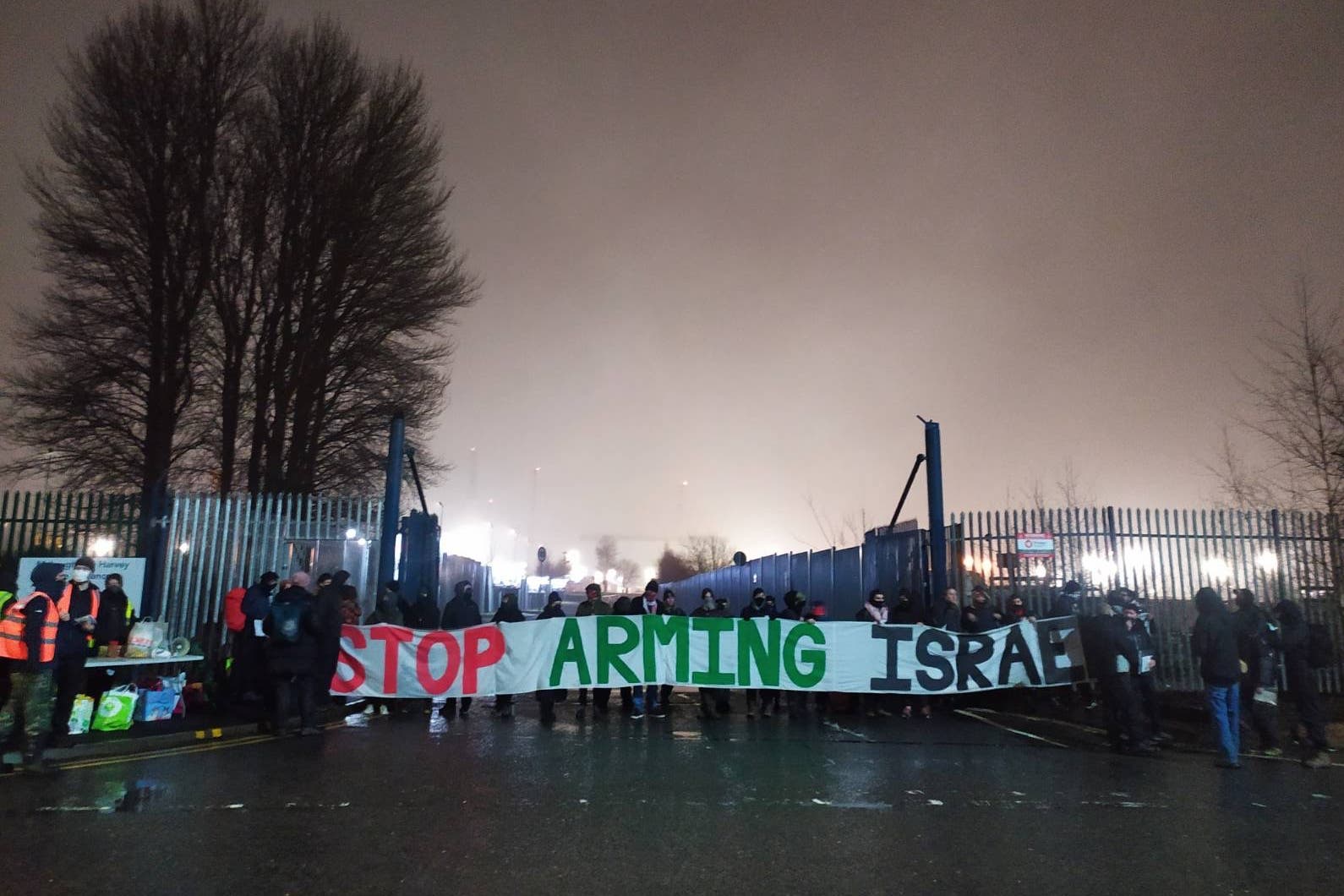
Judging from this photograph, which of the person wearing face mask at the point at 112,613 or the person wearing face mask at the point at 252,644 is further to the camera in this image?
the person wearing face mask at the point at 252,644

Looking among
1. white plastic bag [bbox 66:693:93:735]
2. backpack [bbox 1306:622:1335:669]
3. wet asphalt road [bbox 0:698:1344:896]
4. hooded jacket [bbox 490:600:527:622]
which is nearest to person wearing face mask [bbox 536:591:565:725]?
hooded jacket [bbox 490:600:527:622]

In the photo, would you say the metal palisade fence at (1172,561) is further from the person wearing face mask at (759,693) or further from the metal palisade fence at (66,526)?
the metal palisade fence at (66,526)

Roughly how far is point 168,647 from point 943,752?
35.8ft

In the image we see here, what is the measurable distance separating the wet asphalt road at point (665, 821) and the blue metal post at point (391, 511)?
545 cm

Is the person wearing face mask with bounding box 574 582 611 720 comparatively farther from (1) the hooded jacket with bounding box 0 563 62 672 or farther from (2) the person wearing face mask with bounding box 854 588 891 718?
(1) the hooded jacket with bounding box 0 563 62 672

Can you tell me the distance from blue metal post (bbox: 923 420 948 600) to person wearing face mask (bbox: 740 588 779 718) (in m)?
2.99

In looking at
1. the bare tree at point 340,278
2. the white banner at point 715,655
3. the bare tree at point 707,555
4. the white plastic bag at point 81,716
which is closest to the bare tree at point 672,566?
the bare tree at point 707,555

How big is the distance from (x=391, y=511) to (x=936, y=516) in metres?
9.65

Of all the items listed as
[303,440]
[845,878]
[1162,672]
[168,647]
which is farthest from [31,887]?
[303,440]

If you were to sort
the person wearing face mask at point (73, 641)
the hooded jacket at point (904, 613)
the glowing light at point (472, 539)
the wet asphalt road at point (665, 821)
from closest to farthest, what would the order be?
the wet asphalt road at point (665, 821)
the person wearing face mask at point (73, 641)
the hooded jacket at point (904, 613)
the glowing light at point (472, 539)

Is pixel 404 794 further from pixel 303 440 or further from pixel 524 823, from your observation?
pixel 303 440

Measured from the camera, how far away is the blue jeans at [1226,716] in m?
10.0

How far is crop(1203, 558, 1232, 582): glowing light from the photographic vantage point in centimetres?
1544

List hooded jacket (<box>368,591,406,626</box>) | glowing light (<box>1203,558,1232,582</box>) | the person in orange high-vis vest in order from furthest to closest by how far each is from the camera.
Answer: glowing light (<box>1203,558,1232,582</box>), hooded jacket (<box>368,591,406,626</box>), the person in orange high-vis vest
